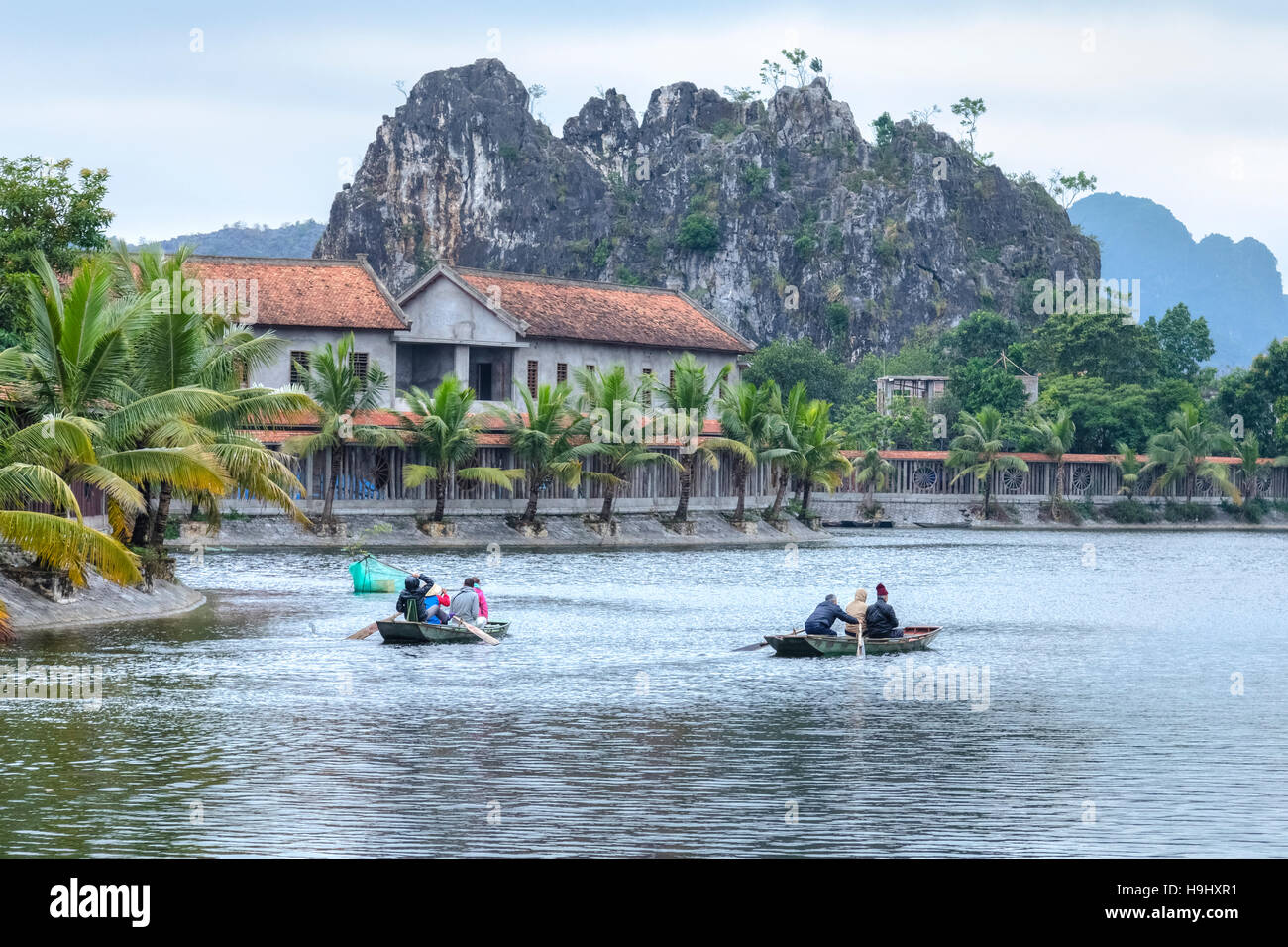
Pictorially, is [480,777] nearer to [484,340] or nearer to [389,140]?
[484,340]

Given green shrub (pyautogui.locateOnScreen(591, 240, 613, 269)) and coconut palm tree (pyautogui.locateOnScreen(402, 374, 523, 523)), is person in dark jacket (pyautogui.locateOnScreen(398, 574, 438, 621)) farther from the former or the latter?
green shrub (pyautogui.locateOnScreen(591, 240, 613, 269))

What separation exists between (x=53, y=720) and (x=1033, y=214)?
132190 millimetres

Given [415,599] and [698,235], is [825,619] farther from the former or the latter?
[698,235]

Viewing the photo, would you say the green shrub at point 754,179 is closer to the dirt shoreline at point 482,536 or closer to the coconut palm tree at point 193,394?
the dirt shoreline at point 482,536

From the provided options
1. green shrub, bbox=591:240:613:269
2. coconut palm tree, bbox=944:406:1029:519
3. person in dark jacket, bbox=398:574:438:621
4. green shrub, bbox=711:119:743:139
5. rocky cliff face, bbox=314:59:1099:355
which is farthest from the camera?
green shrub, bbox=711:119:743:139

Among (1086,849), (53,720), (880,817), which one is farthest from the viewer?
(53,720)

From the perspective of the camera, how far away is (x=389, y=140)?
460 ft

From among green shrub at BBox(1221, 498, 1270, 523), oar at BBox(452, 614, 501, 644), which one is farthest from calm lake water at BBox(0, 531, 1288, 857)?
green shrub at BBox(1221, 498, 1270, 523)

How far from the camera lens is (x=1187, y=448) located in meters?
80.2

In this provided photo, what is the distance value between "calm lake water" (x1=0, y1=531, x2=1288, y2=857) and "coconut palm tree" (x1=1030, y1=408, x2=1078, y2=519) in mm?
43405

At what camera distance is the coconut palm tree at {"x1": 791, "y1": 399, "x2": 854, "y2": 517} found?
66.0 meters

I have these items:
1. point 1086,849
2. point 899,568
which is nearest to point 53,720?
point 1086,849

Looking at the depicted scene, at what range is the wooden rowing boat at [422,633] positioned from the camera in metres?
27.2

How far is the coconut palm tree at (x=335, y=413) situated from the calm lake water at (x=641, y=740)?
707 inches
